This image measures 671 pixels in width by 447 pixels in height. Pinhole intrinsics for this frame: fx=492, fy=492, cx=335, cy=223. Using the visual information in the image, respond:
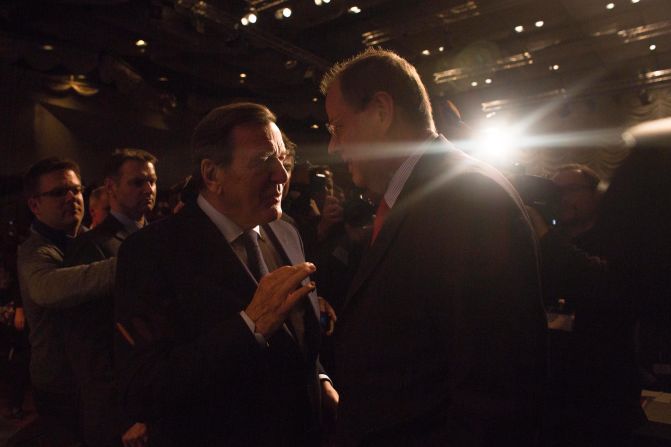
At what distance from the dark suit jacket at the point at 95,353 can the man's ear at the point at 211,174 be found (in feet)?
2.66

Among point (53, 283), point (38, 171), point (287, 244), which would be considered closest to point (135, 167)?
point (38, 171)

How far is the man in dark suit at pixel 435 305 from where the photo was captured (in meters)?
0.93

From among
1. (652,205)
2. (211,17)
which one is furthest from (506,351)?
(211,17)

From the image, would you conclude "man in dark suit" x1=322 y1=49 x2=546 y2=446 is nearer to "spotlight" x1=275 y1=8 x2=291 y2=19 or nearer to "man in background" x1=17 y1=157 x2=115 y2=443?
"man in background" x1=17 y1=157 x2=115 y2=443

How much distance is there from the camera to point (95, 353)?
191 centimetres

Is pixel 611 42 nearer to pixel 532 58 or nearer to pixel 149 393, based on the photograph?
pixel 532 58

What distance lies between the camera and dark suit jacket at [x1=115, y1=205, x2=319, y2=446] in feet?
3.78

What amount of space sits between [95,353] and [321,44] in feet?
21.9

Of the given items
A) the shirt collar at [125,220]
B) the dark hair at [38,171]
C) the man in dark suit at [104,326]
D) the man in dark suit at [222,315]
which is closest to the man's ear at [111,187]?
the man in dark suit at [104,326]

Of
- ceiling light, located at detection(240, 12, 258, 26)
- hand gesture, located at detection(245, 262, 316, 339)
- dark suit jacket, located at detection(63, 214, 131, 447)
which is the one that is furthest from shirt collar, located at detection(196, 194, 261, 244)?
ceiling light, located at detection(240, 12, 258, 26)

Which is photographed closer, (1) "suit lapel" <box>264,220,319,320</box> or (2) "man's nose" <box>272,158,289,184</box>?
(2) "man's nose" <box>272,158,289,184</box>

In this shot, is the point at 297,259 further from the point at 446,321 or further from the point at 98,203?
the point at 98,203

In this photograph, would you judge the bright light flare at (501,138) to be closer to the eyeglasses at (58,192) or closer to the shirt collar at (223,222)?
the eyeglasses at (58,192)

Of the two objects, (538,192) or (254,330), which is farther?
(538,192)
